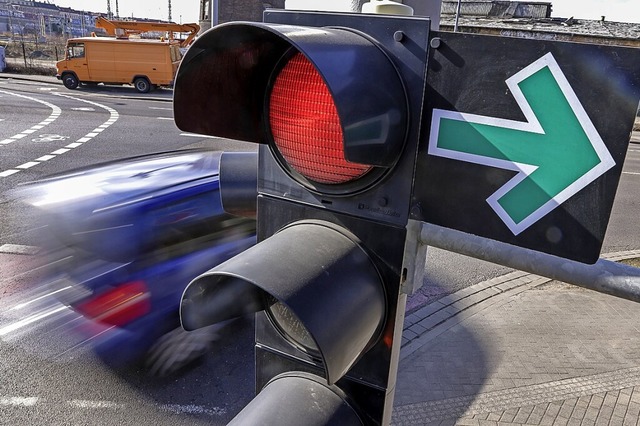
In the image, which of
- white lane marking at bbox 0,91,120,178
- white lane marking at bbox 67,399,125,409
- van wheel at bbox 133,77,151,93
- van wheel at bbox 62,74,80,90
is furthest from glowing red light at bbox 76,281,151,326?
van wheel at bbox 62,74,80,90

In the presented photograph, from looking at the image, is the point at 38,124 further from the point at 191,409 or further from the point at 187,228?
the point at 191,409

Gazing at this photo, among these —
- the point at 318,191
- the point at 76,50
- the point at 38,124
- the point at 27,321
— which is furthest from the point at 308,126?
the point at 76,50

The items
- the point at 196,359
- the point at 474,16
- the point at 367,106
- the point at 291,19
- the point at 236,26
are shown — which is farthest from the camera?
the point at 474,16

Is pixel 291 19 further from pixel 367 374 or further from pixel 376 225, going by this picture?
pixel 367 374

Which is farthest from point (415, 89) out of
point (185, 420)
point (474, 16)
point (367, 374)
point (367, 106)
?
point (474, 16)

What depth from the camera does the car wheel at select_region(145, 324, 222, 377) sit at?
17.2 ft

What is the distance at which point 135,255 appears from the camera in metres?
5.50

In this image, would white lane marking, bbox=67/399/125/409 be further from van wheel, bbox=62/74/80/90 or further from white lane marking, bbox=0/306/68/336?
van wheel, bbox=62/74/80/90

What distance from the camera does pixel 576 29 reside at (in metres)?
36.0

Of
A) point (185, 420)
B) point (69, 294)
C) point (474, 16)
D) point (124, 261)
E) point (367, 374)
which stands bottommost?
point (185, 420)

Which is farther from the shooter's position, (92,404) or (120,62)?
(120,62)

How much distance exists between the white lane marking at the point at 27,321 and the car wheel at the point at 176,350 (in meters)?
1.45

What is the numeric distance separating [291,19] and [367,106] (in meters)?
0.37

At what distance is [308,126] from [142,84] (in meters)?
28.7
